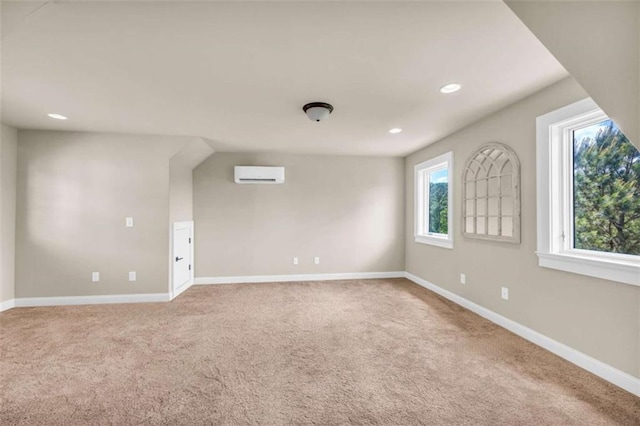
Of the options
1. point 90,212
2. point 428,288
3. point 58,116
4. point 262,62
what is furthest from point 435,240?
point 58,116

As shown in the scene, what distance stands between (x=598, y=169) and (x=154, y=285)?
16.1ft

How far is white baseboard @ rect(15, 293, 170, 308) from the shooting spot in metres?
3.70

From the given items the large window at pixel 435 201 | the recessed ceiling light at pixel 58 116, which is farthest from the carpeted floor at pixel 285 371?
the recessed ceiling light at pixel 58 116

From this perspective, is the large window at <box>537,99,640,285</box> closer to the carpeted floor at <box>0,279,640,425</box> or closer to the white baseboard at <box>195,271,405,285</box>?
the carpeted floor at <box>0,279,640,425</box>

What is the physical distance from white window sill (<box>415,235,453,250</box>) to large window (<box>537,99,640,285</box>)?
56.1 inches

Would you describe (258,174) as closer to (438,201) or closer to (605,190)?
(438,201)

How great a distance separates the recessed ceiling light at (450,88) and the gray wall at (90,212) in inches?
128

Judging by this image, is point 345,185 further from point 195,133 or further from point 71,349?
point 71,349

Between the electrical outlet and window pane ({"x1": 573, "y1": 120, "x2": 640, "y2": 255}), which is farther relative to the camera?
the electrical outlet

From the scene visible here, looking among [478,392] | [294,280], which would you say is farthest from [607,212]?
[294,280]

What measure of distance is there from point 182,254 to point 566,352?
4.59 m

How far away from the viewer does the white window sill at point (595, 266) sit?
1888 mm

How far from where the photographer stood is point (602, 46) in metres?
1.01

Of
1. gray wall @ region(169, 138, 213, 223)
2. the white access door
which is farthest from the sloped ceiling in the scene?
the white access door
